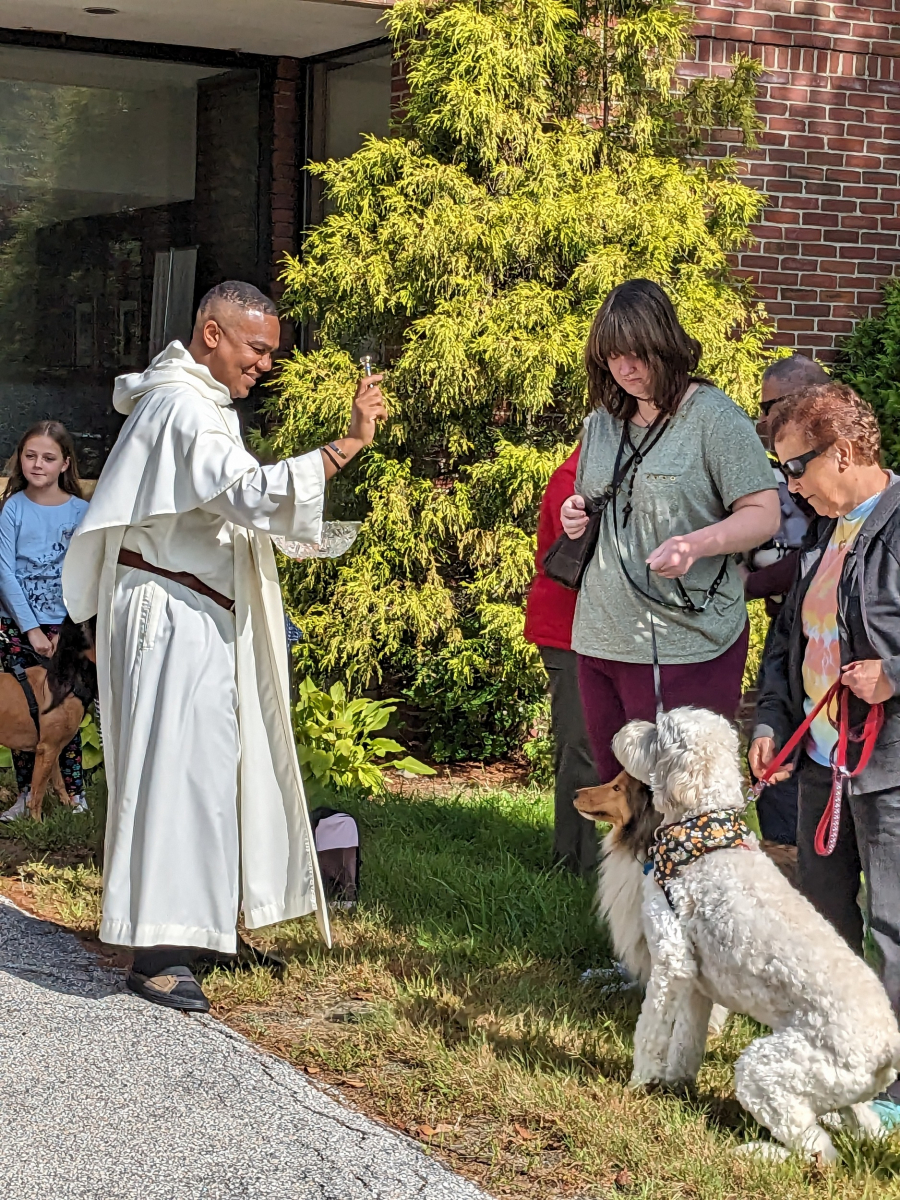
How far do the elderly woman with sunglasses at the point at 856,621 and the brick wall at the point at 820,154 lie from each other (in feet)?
20.8

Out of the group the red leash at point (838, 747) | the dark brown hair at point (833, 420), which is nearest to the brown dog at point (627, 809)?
the red leash at point (838, 747)

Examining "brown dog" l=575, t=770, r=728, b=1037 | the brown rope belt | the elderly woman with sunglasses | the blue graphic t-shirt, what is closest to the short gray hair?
the brown rope belt

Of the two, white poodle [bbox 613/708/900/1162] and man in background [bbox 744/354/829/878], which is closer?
white poodle [bbox 613/708/900/1162]

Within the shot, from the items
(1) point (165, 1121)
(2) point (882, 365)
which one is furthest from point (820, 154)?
(1) point (165, 1121)

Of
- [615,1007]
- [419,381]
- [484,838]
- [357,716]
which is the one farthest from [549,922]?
[419,381]

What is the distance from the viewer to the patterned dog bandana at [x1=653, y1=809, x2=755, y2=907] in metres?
4.09

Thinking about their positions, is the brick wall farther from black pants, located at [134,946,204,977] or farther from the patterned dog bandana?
the patterned dog bandana

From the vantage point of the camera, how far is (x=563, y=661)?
628 cm

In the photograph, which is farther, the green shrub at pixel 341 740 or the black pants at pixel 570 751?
the green shrub at pixel 341 740

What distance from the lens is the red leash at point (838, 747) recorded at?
Answer: 13.1 ft

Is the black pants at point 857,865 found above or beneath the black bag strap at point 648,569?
beneath

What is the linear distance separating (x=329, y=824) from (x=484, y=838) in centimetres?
126

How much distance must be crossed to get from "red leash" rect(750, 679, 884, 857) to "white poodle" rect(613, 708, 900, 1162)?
0.54ft

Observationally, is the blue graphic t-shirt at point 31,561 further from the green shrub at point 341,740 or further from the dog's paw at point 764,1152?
the dog's paw at point 764,1152
